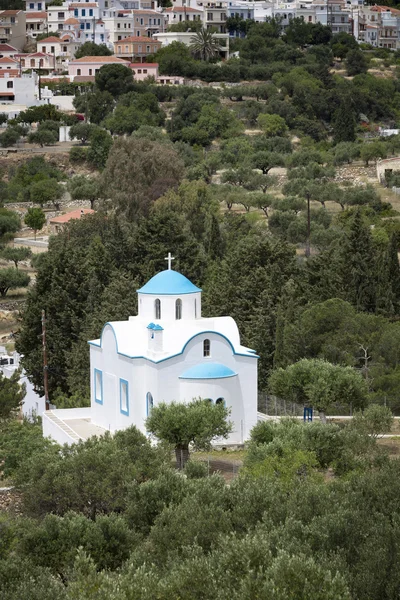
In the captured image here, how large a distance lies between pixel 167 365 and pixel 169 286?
2349mm

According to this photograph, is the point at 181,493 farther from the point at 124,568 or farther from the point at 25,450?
the point at 25,450

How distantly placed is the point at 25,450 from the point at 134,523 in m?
7.16

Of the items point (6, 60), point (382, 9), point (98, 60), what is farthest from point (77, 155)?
point (382, 9)

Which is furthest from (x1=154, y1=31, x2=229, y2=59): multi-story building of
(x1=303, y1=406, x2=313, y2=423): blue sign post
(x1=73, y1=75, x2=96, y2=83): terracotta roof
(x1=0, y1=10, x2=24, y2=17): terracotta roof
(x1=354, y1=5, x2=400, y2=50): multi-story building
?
(x1=303, y1=406, x2=313, y2=423): blue sign post

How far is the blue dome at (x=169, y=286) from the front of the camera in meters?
32.9

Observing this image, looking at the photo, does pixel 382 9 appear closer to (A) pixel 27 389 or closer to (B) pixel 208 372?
(A) pixel 27 389

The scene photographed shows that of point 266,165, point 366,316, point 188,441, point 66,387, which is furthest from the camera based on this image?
point 266,165

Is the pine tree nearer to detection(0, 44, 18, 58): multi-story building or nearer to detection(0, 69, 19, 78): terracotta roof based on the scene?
detection(0, 69, 19, 78): terracotta roof

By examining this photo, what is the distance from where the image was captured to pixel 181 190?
206 feet

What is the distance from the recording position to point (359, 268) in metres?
43.0

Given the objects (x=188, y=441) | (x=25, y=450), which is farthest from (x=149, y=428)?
(x=25, y=450)

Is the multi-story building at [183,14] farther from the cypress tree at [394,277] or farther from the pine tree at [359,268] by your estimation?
the cypress tree at [394,277]

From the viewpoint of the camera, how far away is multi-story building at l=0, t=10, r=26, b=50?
403 feet

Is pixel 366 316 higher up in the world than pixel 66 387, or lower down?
higher up
